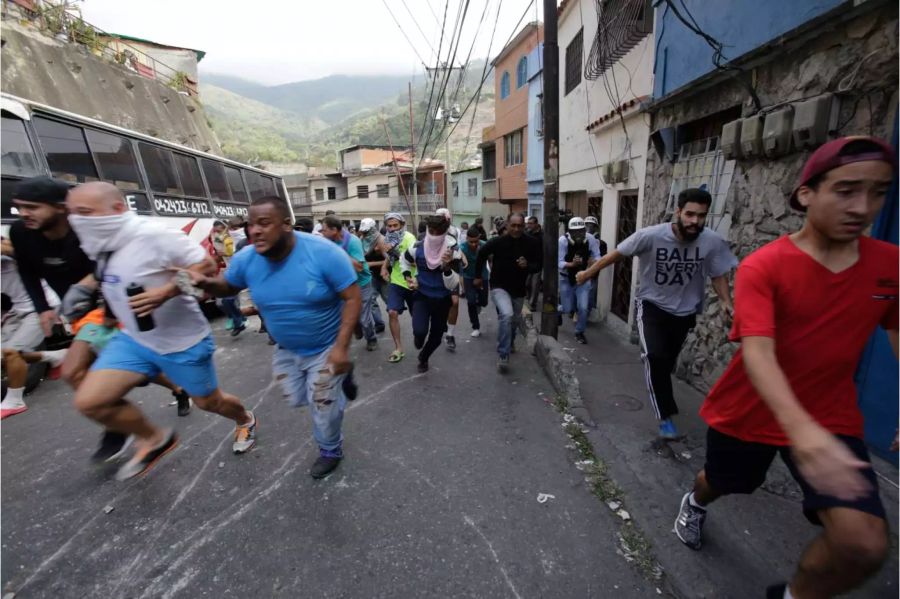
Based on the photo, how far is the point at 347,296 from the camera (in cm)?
273

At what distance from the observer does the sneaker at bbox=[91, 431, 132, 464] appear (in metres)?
2.59

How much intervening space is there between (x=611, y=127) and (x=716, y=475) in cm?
614

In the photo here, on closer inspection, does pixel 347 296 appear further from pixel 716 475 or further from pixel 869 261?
pixel 869 261

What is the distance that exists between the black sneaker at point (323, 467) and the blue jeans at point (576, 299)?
4.17m

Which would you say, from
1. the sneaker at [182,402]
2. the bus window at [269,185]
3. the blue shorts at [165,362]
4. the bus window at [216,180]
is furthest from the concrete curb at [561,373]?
the bus window at [269,185]

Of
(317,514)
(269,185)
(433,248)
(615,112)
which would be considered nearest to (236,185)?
(269,185)

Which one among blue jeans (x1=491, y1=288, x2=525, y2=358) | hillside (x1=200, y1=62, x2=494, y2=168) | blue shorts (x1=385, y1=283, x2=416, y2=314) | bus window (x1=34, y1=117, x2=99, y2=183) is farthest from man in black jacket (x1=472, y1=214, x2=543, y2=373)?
hillside (x1=200, y1=62, x2=494, y2=168)

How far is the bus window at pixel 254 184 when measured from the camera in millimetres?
9867

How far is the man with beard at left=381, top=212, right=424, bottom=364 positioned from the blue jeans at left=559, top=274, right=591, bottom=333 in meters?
2.47

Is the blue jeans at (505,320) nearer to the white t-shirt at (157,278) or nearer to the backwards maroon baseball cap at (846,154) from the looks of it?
the white t-shirt at (157,278)

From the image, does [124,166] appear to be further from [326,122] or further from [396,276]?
[326,122]

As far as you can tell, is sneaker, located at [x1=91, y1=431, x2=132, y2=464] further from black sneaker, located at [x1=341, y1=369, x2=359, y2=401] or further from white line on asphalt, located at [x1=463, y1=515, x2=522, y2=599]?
white line on asphalt, located at [x1=463, y1=515, x2=522, y2=599]

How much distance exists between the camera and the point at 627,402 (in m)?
4.07

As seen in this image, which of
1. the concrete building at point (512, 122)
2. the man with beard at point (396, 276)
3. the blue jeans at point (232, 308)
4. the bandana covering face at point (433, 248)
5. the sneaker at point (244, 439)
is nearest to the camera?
the sneaker at point (244, 439)
